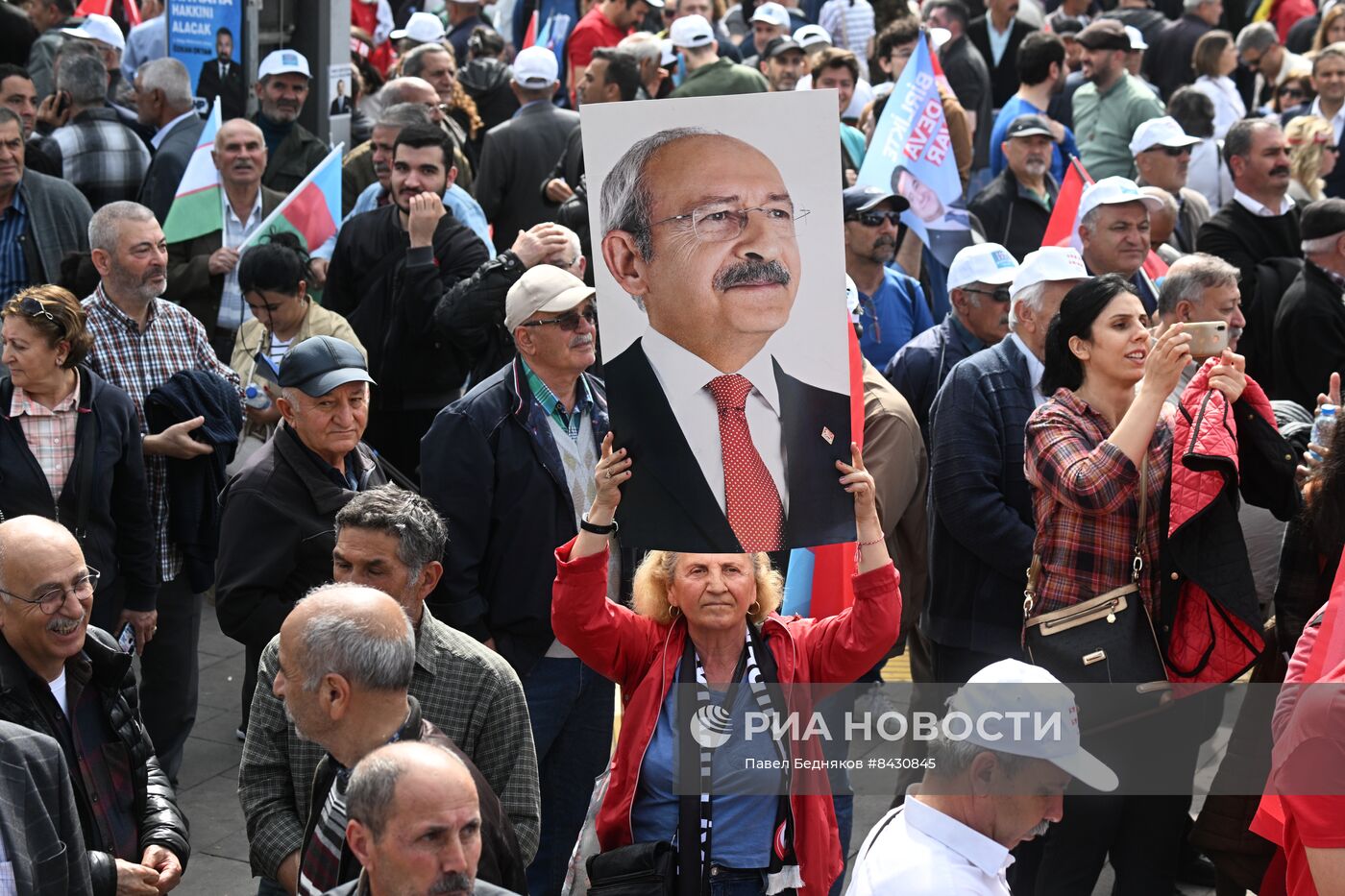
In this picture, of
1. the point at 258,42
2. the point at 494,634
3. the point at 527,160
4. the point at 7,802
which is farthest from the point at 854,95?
the point at 7,802

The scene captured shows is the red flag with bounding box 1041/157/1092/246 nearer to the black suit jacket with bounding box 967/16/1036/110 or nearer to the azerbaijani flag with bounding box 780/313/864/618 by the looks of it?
the azerbaijani flag with bounding box 780/313/864/618

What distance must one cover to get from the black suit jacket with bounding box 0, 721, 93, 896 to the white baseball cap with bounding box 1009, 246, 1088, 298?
3.78 m

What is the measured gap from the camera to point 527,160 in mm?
10094

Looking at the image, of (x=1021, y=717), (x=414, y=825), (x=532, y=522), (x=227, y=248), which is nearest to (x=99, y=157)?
(x=227, y=248)

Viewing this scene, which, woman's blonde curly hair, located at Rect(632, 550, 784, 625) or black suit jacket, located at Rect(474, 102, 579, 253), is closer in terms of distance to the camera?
woman's blonde curly hair, located at Rect(632, 550, 784, 625)

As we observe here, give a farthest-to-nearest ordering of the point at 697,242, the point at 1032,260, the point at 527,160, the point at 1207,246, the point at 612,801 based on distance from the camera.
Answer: the point at 527,160, the point at 1207,246, the point at 1032,260, the point at 612,801, the point at 697,242

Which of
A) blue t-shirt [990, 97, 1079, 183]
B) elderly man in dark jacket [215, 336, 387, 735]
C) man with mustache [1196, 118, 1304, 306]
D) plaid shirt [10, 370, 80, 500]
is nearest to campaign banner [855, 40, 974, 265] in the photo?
blue t-shirt [990, 97, 1079, 183]

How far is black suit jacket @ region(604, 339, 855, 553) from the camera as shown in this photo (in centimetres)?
420

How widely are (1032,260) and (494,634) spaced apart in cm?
243

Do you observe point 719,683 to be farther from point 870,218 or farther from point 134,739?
point 870,218

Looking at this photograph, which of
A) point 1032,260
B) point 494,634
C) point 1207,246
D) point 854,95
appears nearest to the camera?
point 494,634

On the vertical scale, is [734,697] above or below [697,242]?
below

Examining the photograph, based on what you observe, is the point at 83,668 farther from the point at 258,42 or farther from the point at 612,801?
the point at 258,42

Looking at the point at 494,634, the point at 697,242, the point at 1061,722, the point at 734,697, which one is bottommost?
the point at 494,634
